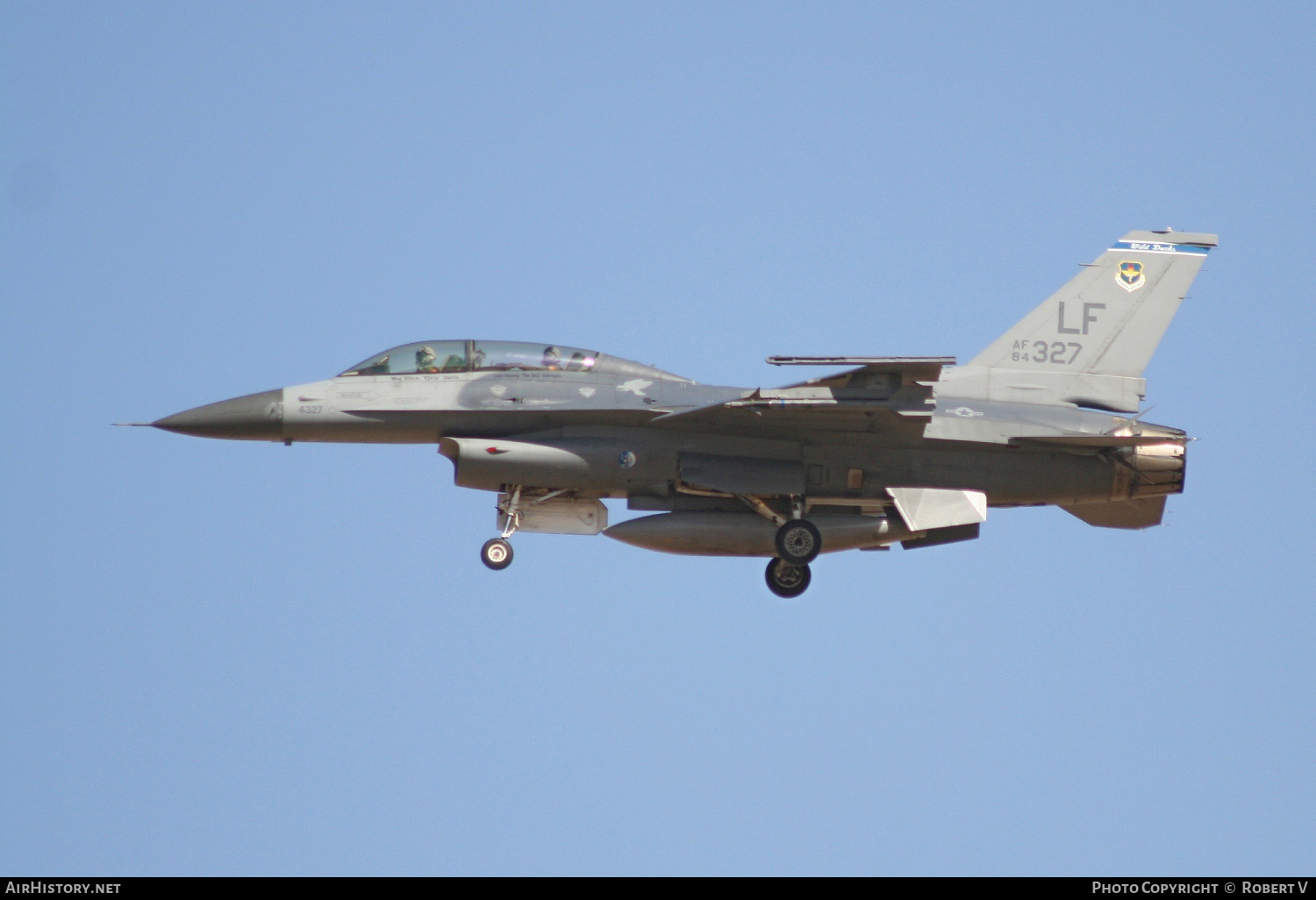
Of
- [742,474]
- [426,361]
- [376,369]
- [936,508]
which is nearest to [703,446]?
[742,474]

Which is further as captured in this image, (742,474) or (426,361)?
(426,361)

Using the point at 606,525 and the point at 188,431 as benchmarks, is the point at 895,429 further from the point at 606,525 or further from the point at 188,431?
the point at 188,431

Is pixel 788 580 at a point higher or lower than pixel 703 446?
lower

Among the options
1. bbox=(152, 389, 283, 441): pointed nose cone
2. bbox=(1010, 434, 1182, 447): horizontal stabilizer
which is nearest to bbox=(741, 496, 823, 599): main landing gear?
bbox=(1010, 434, 1182, 447): horizontal stabilizer

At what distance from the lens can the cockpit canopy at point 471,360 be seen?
63.3 ft

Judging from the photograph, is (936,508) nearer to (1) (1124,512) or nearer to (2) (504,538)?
(1) (1124,512)

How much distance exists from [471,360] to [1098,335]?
789 centimetres

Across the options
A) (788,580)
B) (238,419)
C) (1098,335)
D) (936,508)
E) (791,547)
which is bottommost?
(788,580)

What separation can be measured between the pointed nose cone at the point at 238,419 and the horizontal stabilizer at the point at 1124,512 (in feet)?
32.2

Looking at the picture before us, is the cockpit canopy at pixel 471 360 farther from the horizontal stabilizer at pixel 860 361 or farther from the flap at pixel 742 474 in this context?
the horizontal stabilizer at pixel 860 361

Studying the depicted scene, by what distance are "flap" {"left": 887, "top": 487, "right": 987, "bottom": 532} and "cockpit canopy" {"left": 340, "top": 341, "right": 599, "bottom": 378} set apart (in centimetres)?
410

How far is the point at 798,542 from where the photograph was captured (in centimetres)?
1927

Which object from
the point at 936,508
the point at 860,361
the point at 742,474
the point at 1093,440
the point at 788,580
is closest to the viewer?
the point at 860,361

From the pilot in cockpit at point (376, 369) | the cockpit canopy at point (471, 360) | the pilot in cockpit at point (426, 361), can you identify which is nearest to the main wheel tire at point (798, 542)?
the cockpit canopy at point (471, 360)
